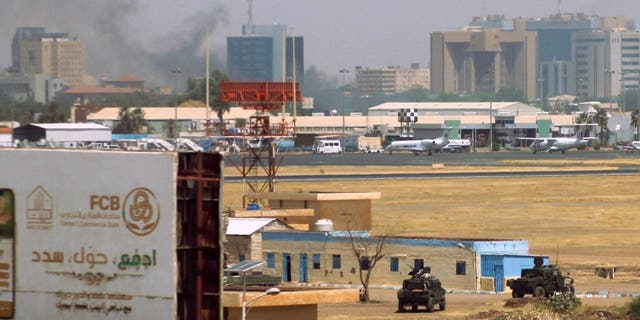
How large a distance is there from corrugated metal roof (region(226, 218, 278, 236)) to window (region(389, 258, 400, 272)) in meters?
5.24

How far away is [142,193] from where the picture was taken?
30.1m

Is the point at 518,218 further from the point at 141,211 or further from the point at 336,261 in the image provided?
the point at 141,211

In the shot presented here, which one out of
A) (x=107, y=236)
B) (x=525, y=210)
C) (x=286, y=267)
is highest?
(x=107, y=236)

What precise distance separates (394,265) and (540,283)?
8791 millimetres

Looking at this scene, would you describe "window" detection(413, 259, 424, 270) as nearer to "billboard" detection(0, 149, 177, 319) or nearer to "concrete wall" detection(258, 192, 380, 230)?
"concrete wall" detection(258, 192, 380, 230)

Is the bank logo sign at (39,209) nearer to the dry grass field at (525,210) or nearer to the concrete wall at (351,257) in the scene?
the concrete wall at (351,257)

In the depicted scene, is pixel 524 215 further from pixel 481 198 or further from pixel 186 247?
pixel 186 247

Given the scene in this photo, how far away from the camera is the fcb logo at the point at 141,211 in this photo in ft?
98.6

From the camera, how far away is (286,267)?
67938 millimetres

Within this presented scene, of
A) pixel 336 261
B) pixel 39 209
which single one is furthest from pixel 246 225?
pixel 39 209

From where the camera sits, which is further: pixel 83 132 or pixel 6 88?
pixel 6 88

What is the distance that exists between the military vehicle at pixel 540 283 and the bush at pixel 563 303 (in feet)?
10.8

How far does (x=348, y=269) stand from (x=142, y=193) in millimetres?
37173

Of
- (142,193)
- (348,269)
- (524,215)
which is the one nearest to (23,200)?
(142,193)
